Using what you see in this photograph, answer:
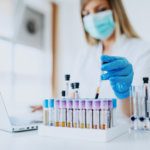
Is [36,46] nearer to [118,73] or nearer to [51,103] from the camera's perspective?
[118,73]

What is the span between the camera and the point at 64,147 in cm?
63

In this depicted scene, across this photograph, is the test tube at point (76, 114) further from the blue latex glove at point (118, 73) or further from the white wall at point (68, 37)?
the white wall at point (68, 37)

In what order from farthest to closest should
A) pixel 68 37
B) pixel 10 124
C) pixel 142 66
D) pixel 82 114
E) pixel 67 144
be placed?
pixel 68 37 < pixel 142 66 < pixel 10 124 < pixel 82 114 < pixel 67 144

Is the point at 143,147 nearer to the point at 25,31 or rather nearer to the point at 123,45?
the point at 123,45

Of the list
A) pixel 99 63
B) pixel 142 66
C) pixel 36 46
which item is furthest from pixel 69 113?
pixel 36 46

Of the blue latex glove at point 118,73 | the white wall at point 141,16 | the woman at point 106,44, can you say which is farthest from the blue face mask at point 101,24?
the blue latex glove at point 118,73

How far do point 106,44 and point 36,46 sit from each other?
3.09 feet

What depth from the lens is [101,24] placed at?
5.84 feet

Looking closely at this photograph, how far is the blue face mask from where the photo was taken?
1771 mm

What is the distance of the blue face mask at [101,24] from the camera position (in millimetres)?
1771

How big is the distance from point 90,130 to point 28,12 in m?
2.00

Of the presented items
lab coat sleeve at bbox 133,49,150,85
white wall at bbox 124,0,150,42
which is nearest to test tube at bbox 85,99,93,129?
lab coat sleeve at bbox 133,49,150,85

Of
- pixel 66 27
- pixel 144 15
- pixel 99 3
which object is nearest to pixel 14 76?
pixel 66 27

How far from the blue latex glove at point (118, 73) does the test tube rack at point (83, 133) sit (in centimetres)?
25
